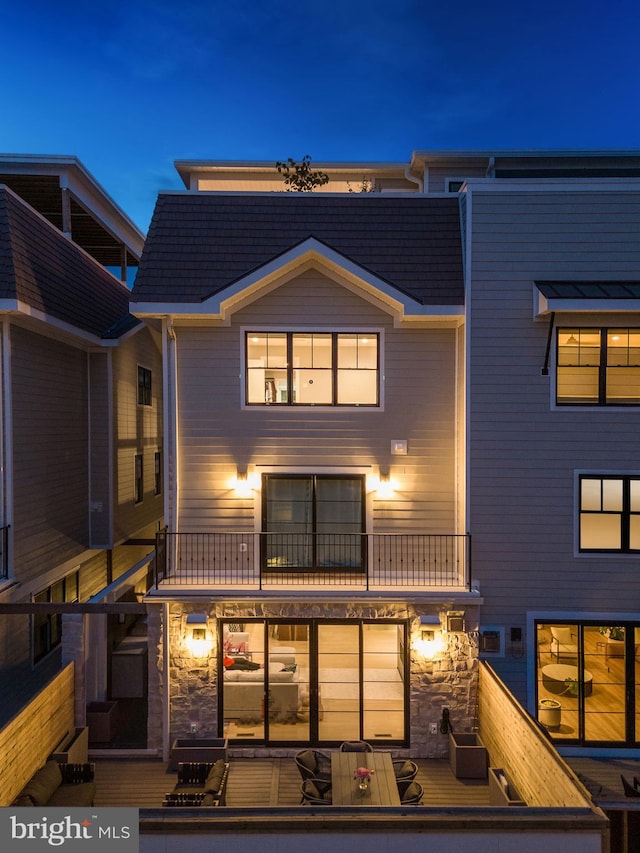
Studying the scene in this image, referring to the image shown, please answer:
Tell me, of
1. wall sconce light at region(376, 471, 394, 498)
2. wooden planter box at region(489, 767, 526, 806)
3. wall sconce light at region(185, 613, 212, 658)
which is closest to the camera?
wooden planter box at region(489, 767, 526, 806)

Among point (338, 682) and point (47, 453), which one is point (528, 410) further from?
point (47, 453)

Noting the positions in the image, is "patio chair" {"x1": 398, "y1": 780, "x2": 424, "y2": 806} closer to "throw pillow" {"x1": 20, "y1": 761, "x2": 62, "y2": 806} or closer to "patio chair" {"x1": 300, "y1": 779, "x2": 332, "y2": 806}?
"patio chair" {"x1": 300, "y1": 779, "x2": 332, "y2": 806}

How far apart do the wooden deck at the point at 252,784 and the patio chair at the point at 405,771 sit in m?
0.60

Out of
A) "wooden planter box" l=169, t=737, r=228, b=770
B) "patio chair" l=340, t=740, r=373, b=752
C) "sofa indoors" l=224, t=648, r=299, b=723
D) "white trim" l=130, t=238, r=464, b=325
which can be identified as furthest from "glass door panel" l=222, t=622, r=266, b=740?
"white trim" l=130, t=238, r=464, b=325

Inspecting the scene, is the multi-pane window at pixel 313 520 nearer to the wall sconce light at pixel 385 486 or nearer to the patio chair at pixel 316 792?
the wall sconce light at pixel 385 486

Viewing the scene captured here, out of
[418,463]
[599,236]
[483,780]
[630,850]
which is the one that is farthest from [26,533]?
[599,236]

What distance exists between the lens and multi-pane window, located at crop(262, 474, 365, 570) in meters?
10.9

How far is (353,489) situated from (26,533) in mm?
6280

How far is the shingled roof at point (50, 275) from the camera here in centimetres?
1034

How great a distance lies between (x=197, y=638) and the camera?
9.96 metres

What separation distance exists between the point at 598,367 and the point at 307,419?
→ 17.5 feet

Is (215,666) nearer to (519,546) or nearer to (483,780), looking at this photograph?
(483,780)

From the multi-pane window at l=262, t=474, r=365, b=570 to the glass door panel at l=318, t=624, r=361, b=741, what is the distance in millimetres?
1289

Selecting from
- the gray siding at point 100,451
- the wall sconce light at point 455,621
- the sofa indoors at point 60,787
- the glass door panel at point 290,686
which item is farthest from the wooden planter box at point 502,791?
the gray siding at point 100,451
